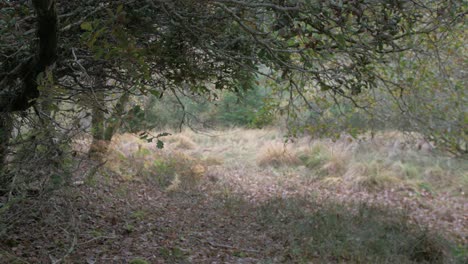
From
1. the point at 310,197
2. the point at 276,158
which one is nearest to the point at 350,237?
the point at 310,197

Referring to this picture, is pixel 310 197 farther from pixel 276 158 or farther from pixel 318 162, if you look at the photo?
pixel 276 158

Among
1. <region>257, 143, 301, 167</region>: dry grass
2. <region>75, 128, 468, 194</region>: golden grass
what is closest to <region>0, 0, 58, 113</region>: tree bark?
<region>75, 128, 468, 194</region>: golden grass

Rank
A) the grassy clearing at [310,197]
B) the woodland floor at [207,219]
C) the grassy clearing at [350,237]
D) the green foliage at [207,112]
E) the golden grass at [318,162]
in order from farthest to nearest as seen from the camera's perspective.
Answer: the golden grass at [318,162], the grassy clearing at [310,197], the grassy clearing at [350,237], the green foliage at [207,112], the woodland floor at [207,219]

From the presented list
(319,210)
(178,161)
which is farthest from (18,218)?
(178,161)

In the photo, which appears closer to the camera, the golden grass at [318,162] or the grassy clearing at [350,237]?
the grassy clearing at [350,237]

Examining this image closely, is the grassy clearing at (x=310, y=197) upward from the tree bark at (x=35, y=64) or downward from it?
downward

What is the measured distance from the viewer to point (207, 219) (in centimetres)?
791

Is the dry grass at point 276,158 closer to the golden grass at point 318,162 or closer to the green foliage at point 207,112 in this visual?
the golden grass at point 318,162

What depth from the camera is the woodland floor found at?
16.4 feet

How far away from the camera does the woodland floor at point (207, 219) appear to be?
5000mm

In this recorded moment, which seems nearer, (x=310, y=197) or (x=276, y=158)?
(x=310, y=197)

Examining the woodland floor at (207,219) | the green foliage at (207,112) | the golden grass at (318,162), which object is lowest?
the woodland floor at (207,219)

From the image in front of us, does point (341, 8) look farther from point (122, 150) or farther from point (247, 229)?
point (122, 150)

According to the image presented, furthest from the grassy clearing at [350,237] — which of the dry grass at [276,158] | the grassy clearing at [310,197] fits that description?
the dry grass at [276,158]
